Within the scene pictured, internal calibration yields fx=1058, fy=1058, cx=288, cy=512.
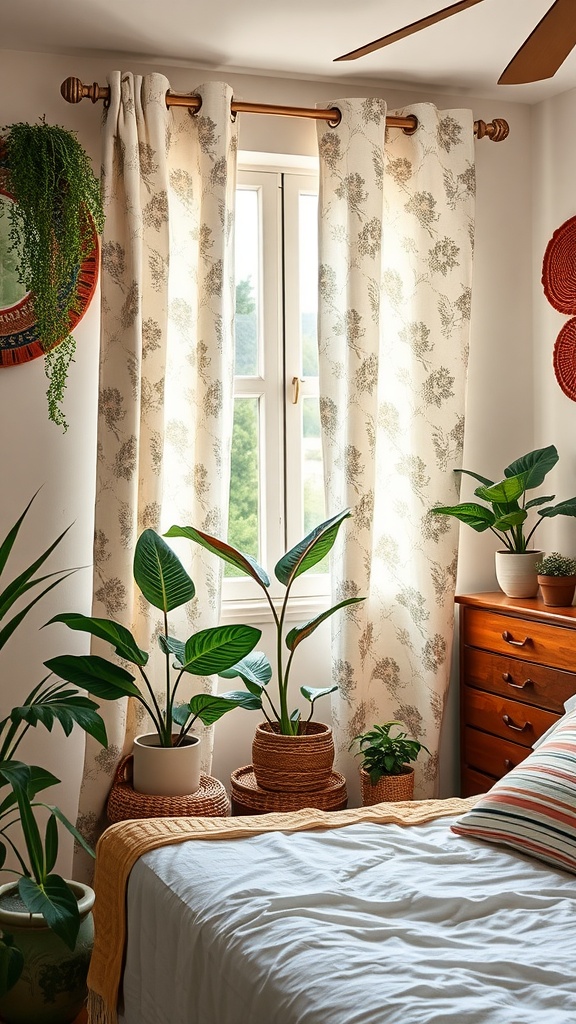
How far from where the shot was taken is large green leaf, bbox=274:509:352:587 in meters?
3.19

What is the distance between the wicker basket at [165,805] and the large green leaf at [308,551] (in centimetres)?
66

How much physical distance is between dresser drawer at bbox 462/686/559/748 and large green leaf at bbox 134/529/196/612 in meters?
1.15

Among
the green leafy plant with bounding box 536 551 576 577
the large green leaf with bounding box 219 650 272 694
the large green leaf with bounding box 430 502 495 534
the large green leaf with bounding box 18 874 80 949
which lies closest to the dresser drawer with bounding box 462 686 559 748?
the green leafy plant with bounding box 536 551 576 577

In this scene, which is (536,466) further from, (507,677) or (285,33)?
(285,33)

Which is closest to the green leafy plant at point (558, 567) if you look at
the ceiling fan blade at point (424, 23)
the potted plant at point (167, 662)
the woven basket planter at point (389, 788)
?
the woven basket planter at point (389, 788)

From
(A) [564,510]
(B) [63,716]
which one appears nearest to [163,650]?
(B) [63,716]

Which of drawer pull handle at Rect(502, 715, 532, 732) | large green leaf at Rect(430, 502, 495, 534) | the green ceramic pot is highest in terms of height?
large green leaf at Rect(430, 502, 495, 534)

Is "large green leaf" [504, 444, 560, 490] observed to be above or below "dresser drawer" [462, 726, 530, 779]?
above

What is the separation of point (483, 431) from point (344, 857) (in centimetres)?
216

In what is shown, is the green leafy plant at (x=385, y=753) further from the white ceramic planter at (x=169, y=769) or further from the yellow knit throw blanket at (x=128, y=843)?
the yellow knit throw blanket at (x=128, y=843)

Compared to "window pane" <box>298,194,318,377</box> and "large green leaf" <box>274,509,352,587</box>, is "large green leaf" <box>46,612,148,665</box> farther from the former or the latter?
"window pane" <box>298,194,318,377</box>

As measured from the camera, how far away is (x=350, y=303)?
11.6 ft

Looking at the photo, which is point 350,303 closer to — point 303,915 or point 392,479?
point 392,479

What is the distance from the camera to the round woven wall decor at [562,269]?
12.3 feet
